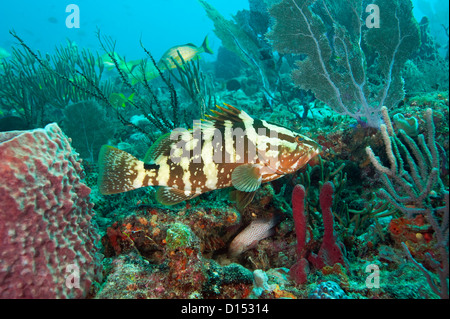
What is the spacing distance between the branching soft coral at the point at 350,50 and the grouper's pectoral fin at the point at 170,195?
3.39 metres

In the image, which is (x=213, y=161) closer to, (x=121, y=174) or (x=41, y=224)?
(x=121, y=174)

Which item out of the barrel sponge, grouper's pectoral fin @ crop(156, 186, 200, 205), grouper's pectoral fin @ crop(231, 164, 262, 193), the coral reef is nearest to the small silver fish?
the coral reef

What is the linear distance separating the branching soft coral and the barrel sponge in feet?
14.3

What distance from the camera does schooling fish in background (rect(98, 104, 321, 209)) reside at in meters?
2.92

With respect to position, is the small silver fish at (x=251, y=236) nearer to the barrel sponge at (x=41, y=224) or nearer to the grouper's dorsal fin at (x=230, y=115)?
the grouper's dorsal fin at (x=230, y=115)

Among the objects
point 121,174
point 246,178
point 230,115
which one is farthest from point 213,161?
point 121,174

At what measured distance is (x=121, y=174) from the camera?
2.94 metres

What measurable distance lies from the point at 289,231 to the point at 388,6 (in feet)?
15.6

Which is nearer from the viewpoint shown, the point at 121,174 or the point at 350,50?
the point at 121,174

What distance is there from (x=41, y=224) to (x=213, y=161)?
5.68ft

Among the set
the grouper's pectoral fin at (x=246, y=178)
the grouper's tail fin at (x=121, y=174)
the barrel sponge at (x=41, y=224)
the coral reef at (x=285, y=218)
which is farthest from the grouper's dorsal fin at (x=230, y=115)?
the barrel sponge at (x=41, y=224)

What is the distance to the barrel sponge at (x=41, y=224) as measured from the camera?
1.84 metres

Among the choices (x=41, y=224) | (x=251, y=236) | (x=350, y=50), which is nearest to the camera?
(x=41, y=224)

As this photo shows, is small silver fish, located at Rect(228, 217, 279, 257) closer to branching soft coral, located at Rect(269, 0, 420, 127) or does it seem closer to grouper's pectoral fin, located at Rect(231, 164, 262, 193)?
grouper's pectoral fin, located at Rect(231, 164, 262, 193)
